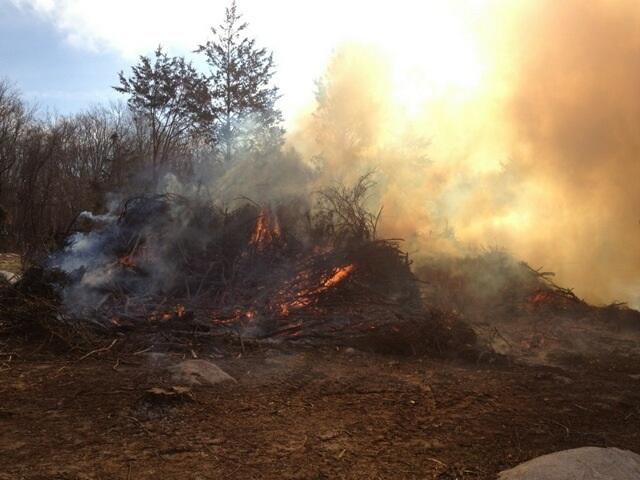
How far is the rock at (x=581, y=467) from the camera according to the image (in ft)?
11.8

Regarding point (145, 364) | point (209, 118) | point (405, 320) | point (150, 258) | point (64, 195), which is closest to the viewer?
point (145, 364)

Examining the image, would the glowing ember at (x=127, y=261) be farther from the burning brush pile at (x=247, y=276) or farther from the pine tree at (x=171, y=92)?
the pine tree at (x=171, y=92)

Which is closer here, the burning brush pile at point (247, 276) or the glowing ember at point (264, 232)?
the burning brush pile at point (247, 276)

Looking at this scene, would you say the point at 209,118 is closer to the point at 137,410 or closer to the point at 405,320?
the point at 405,320

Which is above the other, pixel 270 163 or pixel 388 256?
pixel 270 163

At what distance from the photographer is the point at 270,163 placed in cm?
1277

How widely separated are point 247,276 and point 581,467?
22.7 ft

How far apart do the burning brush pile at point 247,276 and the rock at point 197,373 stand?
1.31 metres

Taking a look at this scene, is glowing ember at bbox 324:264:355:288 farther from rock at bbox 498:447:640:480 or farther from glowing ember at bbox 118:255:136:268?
rock at bbox 498:447:640:480

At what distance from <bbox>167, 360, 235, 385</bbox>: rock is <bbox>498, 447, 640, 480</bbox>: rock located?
3.32 meters

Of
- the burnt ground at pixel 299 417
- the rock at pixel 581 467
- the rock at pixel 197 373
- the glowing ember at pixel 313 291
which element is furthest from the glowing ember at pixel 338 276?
the rock at pixel 581 467

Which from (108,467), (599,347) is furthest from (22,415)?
(599,347)

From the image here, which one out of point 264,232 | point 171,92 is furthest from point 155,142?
point 264,232

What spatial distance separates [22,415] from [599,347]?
8305 millimetres
